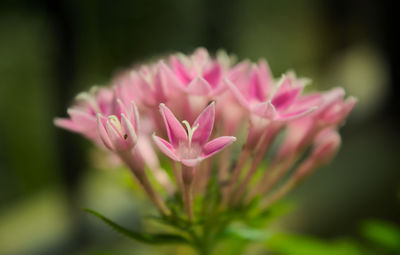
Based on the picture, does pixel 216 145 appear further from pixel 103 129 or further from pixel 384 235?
pixel 384 235

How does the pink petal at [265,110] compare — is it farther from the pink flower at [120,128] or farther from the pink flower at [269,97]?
the pink flower at [120,128]

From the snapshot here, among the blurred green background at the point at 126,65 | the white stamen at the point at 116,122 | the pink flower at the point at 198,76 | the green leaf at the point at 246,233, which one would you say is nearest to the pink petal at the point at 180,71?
the pink flower at the point at 198,76

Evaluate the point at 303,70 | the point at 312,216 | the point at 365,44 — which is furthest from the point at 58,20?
the point at 365,44

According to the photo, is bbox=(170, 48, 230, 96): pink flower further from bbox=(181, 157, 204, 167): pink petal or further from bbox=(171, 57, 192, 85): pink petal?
bbox=(181, 157, 204, 167): pink petal

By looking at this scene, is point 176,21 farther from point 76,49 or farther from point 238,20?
point 76,49

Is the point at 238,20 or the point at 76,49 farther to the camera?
the point at 238,20
